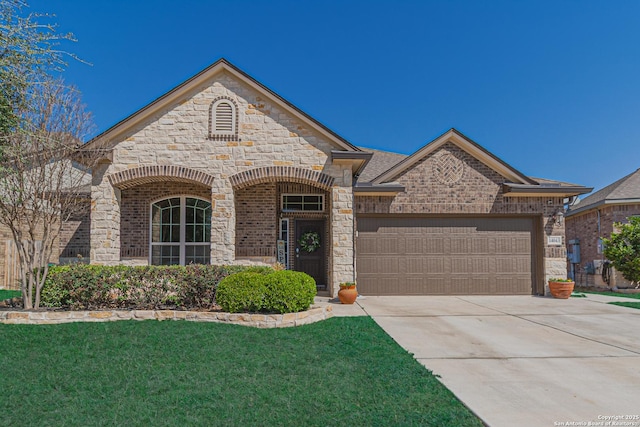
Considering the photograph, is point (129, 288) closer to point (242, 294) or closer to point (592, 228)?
point (242, 294)

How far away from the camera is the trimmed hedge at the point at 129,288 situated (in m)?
7.90

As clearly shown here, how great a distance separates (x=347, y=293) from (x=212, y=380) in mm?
6043

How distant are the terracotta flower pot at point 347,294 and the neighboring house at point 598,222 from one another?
10469mm

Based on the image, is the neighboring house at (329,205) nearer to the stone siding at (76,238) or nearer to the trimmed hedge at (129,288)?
the stone siding at (76,238)

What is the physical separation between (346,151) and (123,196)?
637 cm

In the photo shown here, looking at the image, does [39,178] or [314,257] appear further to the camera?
[314,257]

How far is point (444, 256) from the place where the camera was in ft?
40.4

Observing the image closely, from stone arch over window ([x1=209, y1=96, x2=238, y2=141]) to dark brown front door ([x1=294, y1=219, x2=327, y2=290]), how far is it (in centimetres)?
356

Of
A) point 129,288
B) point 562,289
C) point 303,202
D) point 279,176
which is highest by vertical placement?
point 279,176

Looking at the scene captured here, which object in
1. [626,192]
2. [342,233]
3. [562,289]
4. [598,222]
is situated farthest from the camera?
[598,222]

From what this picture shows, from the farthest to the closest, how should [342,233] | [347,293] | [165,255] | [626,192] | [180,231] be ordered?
[626,192] < [180,231] < [165,255] < [342,233] < [347,293]

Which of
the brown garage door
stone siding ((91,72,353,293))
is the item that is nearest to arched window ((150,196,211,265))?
stone siding ((91,72,353,293))

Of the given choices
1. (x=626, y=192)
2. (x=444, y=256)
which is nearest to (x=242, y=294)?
(x=444, y=256)

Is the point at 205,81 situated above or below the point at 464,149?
above
